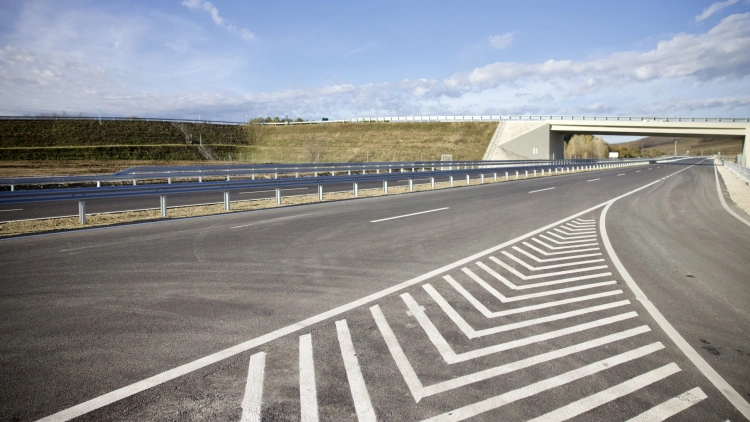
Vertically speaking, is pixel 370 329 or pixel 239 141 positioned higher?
pixel 239 141

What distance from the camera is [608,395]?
307cm

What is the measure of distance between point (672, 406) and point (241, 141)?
8154 cm

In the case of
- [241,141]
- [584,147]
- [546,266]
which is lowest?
[546,266]

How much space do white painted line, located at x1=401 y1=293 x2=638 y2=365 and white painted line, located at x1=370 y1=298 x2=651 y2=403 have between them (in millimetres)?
216

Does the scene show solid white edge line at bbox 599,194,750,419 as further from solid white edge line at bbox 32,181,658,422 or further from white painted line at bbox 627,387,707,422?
solid white edge line at bbox 32,181,658,422

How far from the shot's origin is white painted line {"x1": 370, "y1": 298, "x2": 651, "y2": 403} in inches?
122

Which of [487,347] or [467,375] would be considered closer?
[467,375]

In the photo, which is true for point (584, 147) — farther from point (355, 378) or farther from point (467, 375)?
point (355, 378)

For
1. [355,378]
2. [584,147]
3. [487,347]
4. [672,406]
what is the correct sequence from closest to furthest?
[672,406], [355,378], [487,347], [584,147]

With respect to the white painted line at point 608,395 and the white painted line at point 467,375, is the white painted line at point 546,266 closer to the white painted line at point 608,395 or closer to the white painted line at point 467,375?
the white painted line at point 467,375

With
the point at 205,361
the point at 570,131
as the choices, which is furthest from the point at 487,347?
the point at 570,131

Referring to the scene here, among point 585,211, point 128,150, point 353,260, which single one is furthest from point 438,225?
point 128,150

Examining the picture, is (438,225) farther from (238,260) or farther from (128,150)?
(128,150)

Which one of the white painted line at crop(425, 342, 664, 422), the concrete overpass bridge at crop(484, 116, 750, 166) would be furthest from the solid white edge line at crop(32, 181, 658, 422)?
the concrete overpass bridge at crop(484, 116, 750, 166)
